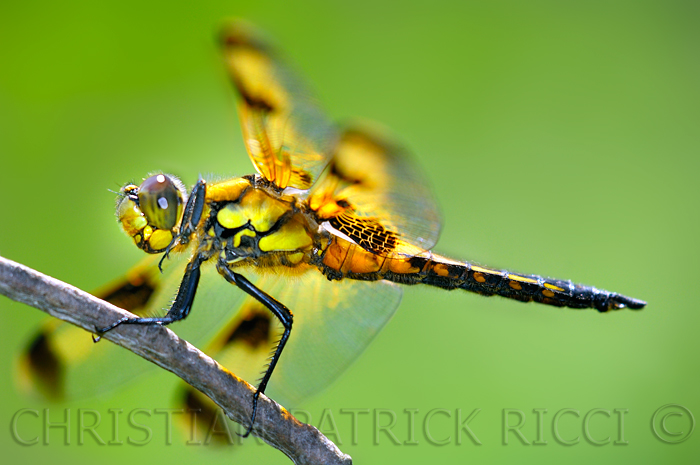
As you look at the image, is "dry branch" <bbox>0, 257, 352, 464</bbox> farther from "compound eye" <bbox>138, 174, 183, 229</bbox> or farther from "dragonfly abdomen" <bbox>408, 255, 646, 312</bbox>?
"dragonfly abdomen" <bbox>408, 255, 646, 312</bbox>

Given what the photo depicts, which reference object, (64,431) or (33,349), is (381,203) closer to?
(33,349)

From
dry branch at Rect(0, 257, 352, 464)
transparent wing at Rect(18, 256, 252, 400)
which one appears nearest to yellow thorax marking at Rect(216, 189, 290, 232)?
transparent wing at Rect(18, 256, 252, 400)

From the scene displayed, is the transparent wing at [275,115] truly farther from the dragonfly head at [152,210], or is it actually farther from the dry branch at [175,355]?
the dry branch at [175,355]

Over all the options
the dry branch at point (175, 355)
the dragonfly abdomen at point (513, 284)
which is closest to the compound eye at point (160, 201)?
the dry branch at point (175, 355)

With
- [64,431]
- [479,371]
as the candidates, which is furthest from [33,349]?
[479,371]

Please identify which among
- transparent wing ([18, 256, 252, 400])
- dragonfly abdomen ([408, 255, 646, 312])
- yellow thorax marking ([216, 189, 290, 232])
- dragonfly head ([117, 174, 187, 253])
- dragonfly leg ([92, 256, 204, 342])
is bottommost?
transparent wing ([18, 256, 252, 400])

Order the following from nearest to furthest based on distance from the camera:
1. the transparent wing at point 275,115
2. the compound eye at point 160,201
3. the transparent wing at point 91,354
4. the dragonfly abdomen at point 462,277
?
the transparent wing at point 275,115, the compound eye at point 160,201, the transparent wing at point 91,354, the dragonfly abdomen at point 462,277
